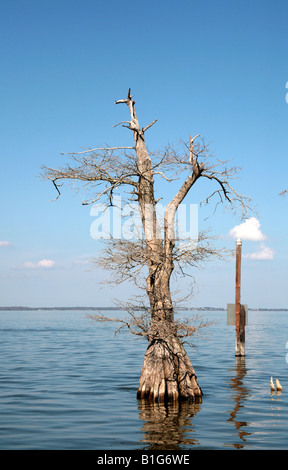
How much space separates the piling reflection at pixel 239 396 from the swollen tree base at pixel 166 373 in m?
1.76

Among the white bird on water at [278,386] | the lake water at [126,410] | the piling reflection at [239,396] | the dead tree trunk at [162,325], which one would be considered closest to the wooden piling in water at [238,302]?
the piling reflection at [239,396]

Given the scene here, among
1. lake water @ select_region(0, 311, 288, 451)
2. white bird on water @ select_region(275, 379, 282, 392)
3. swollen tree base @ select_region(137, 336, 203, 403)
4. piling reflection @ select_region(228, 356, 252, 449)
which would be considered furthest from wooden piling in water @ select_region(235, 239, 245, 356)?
swollen tree base @ select_region(137, 336, 203, 403)

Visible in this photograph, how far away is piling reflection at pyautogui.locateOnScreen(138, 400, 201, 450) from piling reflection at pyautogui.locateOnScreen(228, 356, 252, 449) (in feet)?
3.64

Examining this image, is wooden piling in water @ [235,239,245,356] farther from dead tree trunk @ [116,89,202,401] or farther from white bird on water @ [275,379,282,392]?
dead tree trunk @ [116,89,202,401]

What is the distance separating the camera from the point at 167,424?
15922 mm

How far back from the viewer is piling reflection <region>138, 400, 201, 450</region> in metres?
14.0

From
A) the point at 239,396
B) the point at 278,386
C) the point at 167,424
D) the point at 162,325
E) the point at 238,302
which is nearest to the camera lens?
the point at 167,424

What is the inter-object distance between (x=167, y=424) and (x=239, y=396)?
6067mm

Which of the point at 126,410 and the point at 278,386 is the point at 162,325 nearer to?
the point at 126,410

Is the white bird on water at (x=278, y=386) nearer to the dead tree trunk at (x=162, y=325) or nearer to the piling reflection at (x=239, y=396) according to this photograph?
the piling reflection at (x=239, y=396)

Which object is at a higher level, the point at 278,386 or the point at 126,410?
the point at 278,386

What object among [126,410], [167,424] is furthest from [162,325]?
[167,424]

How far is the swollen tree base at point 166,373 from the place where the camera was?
1856cm
